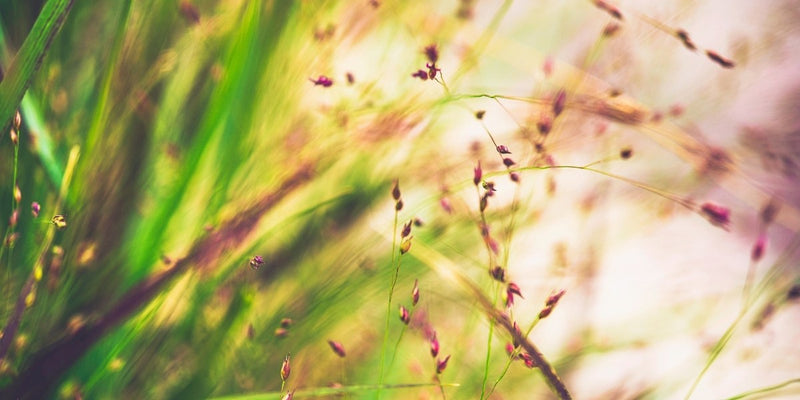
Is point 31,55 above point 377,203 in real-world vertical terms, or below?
below

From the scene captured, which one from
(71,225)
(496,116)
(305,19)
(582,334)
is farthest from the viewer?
(496,116)

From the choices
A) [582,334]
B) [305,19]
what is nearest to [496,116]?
[582,334]

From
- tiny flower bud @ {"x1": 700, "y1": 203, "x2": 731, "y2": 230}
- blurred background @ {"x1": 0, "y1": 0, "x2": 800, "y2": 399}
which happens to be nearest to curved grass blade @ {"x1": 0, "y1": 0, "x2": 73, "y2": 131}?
blurred background @ {"x1": 0, "y1": 0, "x2": 800, "y2": 399}

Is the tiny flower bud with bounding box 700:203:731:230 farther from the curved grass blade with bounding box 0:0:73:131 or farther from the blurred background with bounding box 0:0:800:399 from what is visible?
the curved grass blade with bounding box 0:0:73:131

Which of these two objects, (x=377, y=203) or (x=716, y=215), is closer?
(x=716, y=215)

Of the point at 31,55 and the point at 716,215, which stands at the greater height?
the point at 716,215

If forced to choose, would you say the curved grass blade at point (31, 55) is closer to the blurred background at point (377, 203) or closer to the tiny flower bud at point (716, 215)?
the blurred background at point (377, 203)

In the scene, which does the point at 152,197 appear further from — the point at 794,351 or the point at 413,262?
the point at 794,351

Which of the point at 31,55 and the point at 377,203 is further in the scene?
the point at 377,203
